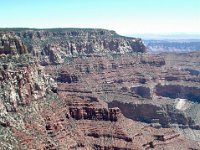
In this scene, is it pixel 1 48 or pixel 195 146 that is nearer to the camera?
pixel 1 48

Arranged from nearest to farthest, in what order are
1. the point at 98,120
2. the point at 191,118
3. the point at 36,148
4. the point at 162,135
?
the point at 36,148, the point at 98,120, the point at 162,135, the point at 191,118

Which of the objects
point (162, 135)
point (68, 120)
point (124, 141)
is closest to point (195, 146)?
point (162, 135)

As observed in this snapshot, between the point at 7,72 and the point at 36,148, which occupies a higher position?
the point at 7,72

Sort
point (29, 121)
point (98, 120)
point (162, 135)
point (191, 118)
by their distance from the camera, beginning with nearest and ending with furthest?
point (29, 121) < point (98, 120) < point (162, 135) < point (191, 118)

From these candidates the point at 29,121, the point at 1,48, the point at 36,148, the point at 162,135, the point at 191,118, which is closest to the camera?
the point at 36,148

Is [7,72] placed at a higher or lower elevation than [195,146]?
higher

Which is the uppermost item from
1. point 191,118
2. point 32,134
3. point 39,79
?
point 39,79

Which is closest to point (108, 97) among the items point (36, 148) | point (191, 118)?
point (191, 118)

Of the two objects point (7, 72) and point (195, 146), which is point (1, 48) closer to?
point (7, 72)

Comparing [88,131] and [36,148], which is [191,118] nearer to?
[88,131]

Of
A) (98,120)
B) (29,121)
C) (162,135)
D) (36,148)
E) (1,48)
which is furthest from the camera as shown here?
(162,135)
